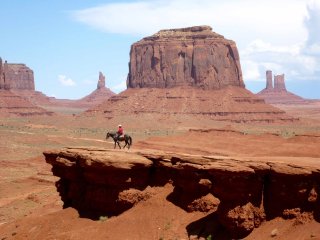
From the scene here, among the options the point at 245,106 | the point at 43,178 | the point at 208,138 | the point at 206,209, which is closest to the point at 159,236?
the point at 206,209

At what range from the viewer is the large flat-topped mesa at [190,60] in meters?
123

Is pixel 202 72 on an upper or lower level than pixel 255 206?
upper

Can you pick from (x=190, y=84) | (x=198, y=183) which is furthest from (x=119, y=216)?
(x=190, y=84)

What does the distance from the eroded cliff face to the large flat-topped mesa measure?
99637mm

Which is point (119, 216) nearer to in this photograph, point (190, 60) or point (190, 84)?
point (190, 84)

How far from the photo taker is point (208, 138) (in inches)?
2670

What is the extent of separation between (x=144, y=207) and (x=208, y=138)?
47.0m

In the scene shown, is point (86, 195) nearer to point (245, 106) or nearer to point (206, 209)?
point (206, 209)

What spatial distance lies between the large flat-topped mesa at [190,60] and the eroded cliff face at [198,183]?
9964cm

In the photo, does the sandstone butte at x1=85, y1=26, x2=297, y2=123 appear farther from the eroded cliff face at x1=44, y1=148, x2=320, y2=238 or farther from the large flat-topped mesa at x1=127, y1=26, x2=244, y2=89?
the eroded cliff face at x1=44, y1=148, x2=320, y2=238

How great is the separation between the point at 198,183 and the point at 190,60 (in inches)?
4172

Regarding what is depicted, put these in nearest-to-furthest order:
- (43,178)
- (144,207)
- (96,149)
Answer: (144,207) < (96,149) < (43,178)

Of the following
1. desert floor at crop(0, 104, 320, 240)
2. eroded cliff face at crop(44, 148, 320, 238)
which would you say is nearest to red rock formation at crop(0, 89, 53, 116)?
desert floor at crop(0, 104, 320, 240)

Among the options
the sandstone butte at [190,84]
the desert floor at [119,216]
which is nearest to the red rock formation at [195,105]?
the sandstone butte at [190,84]
